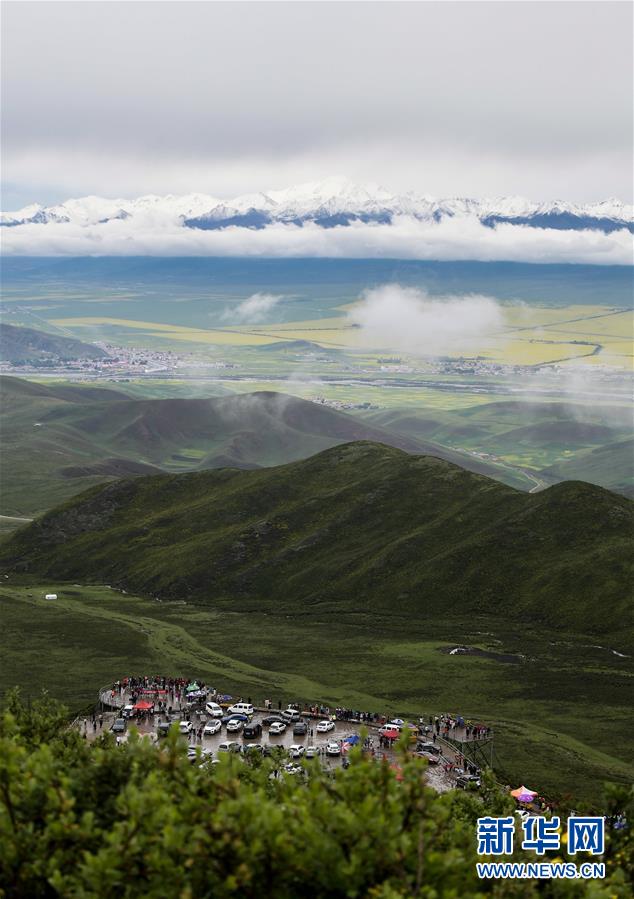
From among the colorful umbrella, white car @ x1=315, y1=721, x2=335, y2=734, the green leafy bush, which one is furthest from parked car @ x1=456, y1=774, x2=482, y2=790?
the green leafy bush

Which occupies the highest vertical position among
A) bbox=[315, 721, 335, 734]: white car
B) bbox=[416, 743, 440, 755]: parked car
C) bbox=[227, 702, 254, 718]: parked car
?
bbox=[416, 743, 440, 755]: parked car

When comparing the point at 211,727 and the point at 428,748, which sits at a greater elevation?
the point at 211,727

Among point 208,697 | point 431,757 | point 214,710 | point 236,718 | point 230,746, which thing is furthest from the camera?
point 208,697

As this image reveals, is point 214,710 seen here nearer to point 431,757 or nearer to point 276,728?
point 276,728

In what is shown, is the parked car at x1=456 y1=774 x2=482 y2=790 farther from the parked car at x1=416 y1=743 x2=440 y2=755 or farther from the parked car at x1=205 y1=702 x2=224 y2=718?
the parked car at x1=205 y1=702 x2=224 y2=718

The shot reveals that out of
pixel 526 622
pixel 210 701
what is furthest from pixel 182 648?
pixel 526 622

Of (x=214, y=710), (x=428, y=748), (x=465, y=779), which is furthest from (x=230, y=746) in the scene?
(x=465, y=779)
